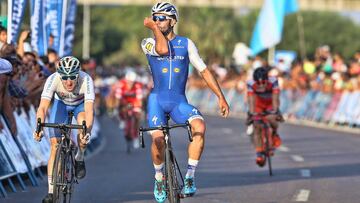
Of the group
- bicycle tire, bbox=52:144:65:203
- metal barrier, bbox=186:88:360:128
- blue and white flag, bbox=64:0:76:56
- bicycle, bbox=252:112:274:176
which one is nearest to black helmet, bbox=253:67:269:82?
bicycle, bbox=252:112:274:176

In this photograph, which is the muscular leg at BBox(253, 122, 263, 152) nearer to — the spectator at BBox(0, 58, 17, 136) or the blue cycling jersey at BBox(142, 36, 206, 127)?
the spectator at BBox(0, 58, 17, 136)

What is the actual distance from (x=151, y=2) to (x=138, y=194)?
67080 millimetres

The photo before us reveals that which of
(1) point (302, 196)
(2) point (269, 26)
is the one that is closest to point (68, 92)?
(1) point (302, 196)

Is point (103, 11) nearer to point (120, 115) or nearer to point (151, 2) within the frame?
point (151, 2)

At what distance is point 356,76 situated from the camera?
38.0 m

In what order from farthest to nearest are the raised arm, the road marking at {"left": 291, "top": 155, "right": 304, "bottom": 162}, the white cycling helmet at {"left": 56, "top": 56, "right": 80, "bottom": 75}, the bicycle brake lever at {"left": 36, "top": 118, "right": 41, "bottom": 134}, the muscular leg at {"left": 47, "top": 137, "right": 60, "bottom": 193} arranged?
the road marking at {"left": 291, "top": 155, "right": 304, "bottom": 162} → the muscular leg at {"left": 47, "top": 137, "right": 60, "bottom": 193} → the white cycling helmet at {"left": 56, "top": 56, "right": 80, "bottom": 75} → the raised arm → the bicycle brake lever at {"left": 36, "top": 118, "right": 41, "bottom": 134}

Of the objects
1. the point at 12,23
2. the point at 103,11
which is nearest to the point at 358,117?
the point at 12,23

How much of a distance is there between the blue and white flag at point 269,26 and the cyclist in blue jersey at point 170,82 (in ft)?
103

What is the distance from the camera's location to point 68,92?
551 inches

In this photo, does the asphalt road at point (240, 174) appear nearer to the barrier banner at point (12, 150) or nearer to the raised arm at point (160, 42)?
the barrier banner at point (12, 150)

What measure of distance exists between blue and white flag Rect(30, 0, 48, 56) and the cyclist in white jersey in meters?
11.7

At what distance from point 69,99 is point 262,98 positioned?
273 inches

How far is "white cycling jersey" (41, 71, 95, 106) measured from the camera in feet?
45.3

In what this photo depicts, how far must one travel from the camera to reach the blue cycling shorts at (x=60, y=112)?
556 inches
